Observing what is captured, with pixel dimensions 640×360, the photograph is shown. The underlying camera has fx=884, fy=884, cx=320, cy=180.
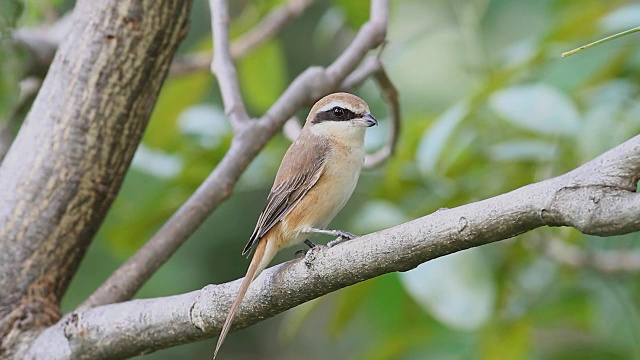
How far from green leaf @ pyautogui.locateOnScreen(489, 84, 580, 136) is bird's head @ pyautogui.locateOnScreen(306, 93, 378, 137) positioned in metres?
0.48

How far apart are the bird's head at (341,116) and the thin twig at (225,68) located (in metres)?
0.26

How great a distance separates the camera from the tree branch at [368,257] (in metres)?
1.57

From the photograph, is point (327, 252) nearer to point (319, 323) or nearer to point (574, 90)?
point (574, 90)

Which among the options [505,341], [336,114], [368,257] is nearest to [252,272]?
[368,257]

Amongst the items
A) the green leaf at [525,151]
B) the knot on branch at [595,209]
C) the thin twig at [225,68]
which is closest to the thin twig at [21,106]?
the thin twig at [225,68]

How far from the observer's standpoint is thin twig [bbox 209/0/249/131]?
3.06 meters

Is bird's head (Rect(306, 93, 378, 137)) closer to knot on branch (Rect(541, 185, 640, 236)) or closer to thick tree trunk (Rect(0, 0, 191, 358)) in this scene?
thick tree trunk (Rect(0, 0, 191, 358))

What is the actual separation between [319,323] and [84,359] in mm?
5034

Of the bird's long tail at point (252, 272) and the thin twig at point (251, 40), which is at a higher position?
the thin twig at point (251, 40)

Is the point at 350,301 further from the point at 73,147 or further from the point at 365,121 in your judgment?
the point at 73,147

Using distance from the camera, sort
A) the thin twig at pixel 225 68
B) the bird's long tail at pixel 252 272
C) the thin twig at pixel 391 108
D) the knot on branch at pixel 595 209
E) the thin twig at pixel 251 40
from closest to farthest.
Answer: the knot on branch at pixel 595 209, the bird's long tail at pixel 252 272, the thin twig at pixel 225 68, the thin twig at pixel 391 108, the thin twig at pixel 251 40

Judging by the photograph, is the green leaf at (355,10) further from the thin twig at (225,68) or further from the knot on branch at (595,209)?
the knot on branch at (595,209)

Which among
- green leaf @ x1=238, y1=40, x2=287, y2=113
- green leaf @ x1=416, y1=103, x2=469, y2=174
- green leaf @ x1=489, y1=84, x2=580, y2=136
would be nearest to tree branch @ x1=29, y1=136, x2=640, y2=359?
green leaf @ x1=416, y1=103, x2=469, y2=174

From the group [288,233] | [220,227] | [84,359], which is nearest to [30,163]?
[84,359]
